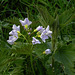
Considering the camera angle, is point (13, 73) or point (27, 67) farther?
point (27, 67)

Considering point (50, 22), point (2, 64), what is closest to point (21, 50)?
point (2, 64)

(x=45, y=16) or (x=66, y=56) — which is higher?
(x=45, y=16)

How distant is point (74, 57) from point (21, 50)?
0.98 ft

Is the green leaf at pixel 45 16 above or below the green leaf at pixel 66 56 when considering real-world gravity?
above

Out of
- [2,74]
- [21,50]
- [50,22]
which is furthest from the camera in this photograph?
[2,74]

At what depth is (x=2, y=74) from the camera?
1042 mm

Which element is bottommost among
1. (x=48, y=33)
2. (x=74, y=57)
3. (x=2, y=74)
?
(x=2, y=74)

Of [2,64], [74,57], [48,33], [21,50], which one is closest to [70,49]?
[74,57]

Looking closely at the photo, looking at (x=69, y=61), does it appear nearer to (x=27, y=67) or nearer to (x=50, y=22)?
(x=50, y=22)

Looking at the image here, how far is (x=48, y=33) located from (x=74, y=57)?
20 cm

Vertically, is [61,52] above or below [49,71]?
above

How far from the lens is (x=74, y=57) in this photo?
2.84 ft

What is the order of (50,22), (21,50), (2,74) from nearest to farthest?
(21,50) → (50,22) → (2,74)

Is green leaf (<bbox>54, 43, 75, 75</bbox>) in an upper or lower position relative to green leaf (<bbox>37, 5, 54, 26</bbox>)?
lower
